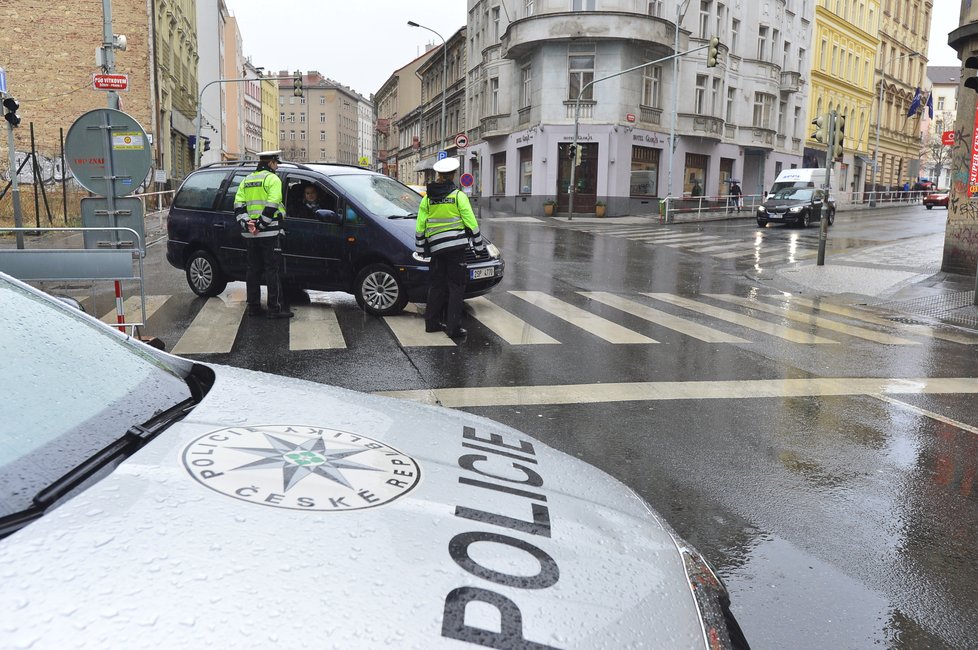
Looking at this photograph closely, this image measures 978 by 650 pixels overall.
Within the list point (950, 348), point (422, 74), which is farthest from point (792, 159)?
point (950, 348)

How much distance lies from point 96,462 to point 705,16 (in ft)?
147

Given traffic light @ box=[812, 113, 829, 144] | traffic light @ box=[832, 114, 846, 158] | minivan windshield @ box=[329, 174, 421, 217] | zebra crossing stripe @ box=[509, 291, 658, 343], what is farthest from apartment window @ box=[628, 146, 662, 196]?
minivan windshield @ box=[329, 174, 421, 217]

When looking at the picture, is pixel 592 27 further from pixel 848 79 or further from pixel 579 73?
pixel 848 79

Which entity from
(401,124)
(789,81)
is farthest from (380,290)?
(401,124)

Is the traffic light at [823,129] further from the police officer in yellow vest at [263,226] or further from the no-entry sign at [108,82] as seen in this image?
the no-entry sign at [108,82]

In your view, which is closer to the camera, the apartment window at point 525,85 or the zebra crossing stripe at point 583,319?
the zebra crossing stripe at point 583,319

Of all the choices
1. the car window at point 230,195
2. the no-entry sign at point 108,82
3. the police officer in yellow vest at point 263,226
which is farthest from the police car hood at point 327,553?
the no-entry sign at point 108,82

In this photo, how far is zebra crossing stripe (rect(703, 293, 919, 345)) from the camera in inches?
363

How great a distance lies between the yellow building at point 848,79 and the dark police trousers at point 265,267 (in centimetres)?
4849

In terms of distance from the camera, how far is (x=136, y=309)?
887cm

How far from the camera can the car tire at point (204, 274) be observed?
10.5 meters

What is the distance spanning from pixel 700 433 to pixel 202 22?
6682cm

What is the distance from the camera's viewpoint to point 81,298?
7531 mm

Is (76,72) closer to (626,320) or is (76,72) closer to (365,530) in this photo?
(626,320)
